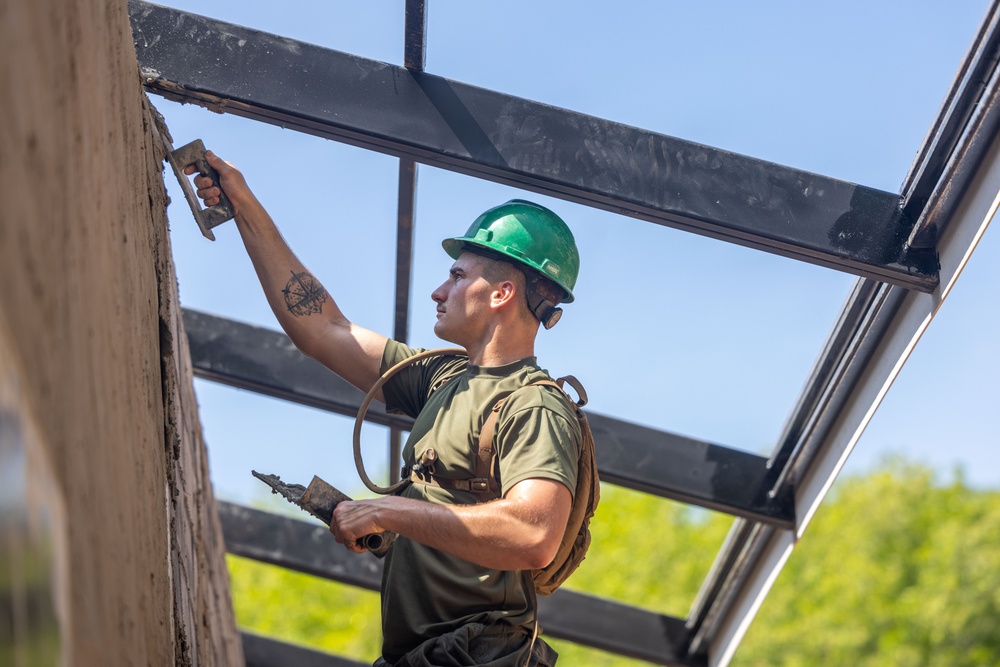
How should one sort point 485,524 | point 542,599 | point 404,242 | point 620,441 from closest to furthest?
point 485,524
point 404,242
point 620,441
point 542,599

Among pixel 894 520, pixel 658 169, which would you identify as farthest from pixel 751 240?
pixel 894 520

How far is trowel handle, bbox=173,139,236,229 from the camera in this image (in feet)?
11.7

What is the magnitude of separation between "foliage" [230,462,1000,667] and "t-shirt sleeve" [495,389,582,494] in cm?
1642

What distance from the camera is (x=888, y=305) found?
4352 millimetres

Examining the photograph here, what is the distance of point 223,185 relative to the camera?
3.70 metres

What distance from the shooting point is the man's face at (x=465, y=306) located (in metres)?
3.66

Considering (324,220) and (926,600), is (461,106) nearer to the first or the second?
(324,220)

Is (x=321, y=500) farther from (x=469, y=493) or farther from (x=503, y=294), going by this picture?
(x=503, y=294)

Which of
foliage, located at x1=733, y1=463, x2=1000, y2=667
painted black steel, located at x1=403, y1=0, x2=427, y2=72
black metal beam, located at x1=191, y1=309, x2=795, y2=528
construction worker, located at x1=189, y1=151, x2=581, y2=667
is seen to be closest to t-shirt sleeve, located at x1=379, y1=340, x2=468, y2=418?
construction worker, located at x1=189, y1=151, x2=581, y2=667

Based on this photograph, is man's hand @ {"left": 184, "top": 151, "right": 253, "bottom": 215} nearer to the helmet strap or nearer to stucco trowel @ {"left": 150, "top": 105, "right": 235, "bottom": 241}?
stucco trowel @ {"left": 150, "top": 105, "right": 235, "bottom": 241}

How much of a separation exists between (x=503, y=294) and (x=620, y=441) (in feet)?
6.16

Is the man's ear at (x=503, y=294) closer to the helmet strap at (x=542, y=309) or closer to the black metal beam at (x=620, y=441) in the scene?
the helmet strap at (x=542, y=309)

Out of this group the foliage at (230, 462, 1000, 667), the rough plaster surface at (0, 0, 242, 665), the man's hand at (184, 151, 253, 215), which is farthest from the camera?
the foliage at (230, 462, 1000, 667)

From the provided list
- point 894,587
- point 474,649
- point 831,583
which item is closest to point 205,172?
point 474,649
